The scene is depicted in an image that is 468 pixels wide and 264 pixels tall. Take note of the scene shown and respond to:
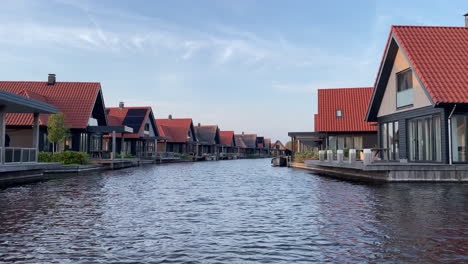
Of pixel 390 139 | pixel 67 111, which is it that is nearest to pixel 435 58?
pixel 390 139

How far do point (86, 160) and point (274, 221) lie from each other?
26.5 meters

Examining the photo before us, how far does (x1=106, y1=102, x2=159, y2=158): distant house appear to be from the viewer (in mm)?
59291

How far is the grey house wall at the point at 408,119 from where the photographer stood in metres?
21.0

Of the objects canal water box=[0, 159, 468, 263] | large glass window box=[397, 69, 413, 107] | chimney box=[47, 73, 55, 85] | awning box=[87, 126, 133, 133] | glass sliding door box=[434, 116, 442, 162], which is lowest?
canal water box=[0, 159, 468, 263]

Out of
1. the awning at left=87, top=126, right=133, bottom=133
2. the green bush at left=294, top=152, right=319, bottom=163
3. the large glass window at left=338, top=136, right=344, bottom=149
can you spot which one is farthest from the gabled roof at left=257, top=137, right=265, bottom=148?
the awning at left=87, top=126, right=133, bottom=133

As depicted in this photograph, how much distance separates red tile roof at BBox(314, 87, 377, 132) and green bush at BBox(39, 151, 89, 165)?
68.2 ft

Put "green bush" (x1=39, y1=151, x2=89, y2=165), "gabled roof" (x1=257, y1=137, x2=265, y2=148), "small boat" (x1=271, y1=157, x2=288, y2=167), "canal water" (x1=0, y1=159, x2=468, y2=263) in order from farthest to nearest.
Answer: "gabled roof" (x1=257, y1=137, x2=265, y2=148) < "small boat" (x1=271, y1=157, x2=288, y2=167) < "green bush" (x1=39, y1=151, x2=89, y2=165) < "canal water" (x1=0, y1=159, x2=468, y2=263)

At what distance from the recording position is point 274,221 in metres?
10.3

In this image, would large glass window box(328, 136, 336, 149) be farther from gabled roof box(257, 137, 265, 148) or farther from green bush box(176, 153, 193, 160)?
gabled roof box(257, 137, 265, 148)

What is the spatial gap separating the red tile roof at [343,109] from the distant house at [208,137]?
2133 inches

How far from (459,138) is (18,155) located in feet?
75.2

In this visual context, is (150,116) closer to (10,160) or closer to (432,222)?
(10,160)

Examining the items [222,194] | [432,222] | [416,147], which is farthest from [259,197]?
[416,147]

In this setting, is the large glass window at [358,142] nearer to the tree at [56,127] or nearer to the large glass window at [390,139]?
the large glass window at [390,139]
